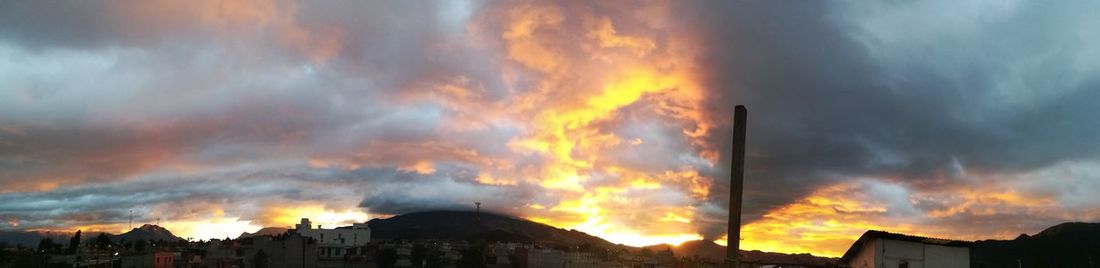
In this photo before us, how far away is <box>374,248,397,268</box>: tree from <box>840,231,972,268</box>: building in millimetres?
101930

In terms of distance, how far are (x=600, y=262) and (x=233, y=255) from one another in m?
60.0

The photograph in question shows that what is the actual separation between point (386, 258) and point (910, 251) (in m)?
104

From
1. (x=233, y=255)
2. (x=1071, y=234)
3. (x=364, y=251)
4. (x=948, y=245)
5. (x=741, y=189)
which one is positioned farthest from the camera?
(x=1071, y=234)

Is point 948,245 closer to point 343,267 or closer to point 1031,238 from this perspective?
point 343,267

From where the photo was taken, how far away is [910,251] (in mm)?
29547

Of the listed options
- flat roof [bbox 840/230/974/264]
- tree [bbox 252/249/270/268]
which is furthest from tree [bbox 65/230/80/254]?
flat roof [bbox 840/230/974/264]

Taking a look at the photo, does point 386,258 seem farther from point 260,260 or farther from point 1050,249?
point 1050,249

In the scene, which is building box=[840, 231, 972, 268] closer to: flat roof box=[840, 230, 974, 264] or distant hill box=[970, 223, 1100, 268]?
flat roof box=[840, 230, 974, 264]

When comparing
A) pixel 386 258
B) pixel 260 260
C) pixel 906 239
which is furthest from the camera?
pixel 386 258

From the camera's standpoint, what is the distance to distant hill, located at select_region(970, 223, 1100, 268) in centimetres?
12092

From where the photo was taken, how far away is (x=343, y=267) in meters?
120

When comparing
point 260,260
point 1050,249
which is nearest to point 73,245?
point 260,260

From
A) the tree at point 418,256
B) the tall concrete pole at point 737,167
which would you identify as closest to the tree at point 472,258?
the tree at point 418,256

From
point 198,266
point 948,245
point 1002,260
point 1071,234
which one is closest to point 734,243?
point 948,245
